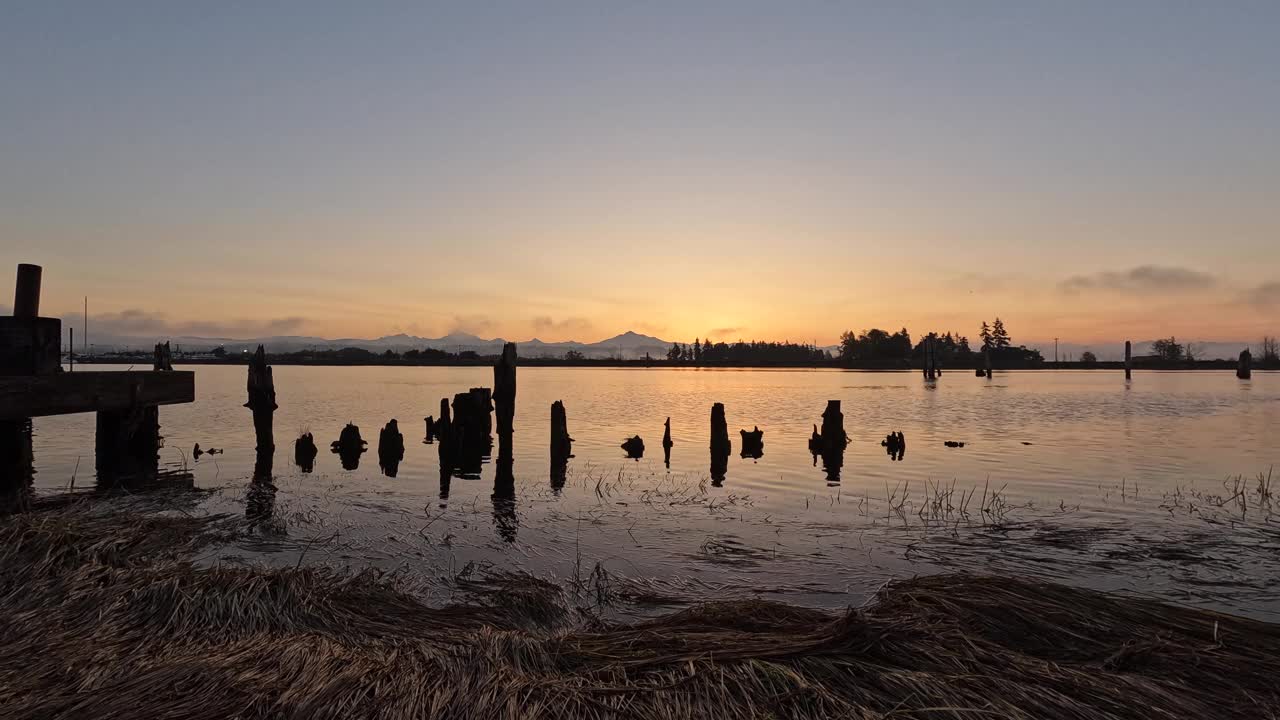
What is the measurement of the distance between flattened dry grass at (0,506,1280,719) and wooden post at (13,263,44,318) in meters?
7.89

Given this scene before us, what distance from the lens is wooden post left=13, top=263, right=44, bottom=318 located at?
13.8 metres

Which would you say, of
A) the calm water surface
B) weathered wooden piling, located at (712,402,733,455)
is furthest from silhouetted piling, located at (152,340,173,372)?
weathered wooden piling, located at (712,402,733,455)

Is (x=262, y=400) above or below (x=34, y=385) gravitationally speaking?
below

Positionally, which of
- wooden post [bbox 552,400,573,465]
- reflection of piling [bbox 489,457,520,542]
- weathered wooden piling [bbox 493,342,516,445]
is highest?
weathered wooden piling [bbox 493,342,516,445]

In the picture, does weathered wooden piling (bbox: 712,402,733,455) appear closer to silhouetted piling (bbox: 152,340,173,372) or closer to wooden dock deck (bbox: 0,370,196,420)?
wooden dock deck (bbox: 0,370,196,420)

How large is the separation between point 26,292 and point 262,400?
11.2m

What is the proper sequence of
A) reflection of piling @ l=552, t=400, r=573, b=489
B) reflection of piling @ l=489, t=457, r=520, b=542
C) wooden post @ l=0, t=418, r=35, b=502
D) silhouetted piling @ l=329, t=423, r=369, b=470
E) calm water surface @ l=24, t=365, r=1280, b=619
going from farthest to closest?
1. silhouetted piling @ l=329, t=423, r=369, b=470
2. reflection of piling @ l=552, t=400, r=573, b=489
3. reflection of piling @ l=489, t=457, r=520, b=542
4. wooden post @ l=0, t=418, r=35, b=502
5. calm water surface @ l=24, t=365, r=1280, b=619

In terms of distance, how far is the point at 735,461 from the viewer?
25.7 meters

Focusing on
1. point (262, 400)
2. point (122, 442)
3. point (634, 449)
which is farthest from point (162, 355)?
point (634, 449)

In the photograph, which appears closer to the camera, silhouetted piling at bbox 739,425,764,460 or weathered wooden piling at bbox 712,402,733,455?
weathered wooden piling at bbox 712,402,733,455

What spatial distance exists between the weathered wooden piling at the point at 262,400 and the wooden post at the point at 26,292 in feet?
32.7

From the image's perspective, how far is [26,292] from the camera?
1390cm

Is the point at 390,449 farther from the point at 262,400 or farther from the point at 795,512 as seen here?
the point at 795,512

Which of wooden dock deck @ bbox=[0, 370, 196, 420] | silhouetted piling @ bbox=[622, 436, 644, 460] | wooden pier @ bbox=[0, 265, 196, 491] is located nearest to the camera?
wooden dock deck @ bbox=[0, 370, 196, 420]
